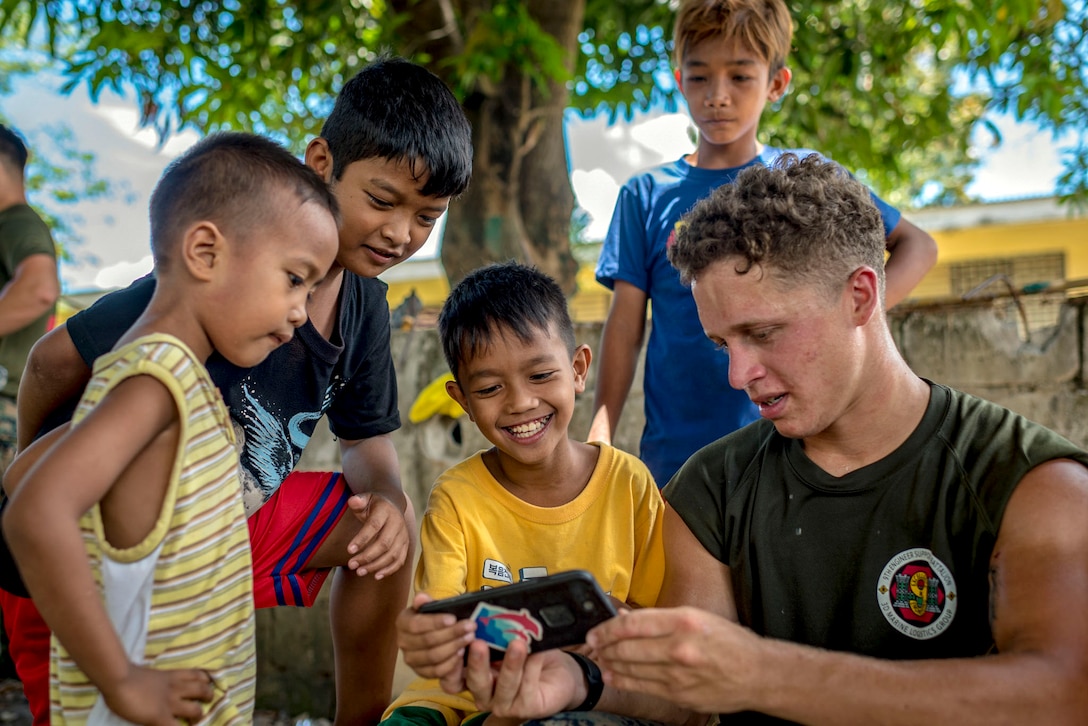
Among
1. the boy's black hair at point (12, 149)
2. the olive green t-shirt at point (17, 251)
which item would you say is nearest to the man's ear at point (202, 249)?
the olive green t-shirt at point (17, 251)

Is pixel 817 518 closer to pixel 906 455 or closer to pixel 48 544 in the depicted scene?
pixel 906 455

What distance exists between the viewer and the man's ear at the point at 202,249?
6.12 feet

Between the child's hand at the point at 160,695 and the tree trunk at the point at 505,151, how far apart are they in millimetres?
3747

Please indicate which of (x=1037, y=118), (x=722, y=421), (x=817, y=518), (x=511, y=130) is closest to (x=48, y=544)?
(x=817, y=518)

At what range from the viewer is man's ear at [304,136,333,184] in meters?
2.60

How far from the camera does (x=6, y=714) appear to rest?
4543mm

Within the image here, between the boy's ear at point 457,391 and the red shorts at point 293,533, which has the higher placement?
the boy's ear at point 457,391

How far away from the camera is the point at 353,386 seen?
9.20 ft

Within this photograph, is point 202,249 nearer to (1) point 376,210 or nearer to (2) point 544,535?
(1) point 376,210

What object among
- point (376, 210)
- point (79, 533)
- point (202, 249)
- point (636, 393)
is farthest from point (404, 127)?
point (636, 393)

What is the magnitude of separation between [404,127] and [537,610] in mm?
1384

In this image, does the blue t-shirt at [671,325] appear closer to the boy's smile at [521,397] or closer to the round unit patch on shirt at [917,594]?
the boy's smile at [521,397]

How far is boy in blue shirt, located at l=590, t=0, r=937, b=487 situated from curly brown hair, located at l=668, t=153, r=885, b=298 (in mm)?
967

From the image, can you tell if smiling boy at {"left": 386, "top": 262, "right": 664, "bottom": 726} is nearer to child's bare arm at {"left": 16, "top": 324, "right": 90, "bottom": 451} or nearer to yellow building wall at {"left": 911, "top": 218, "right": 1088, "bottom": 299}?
child's bare arm at {"left": 16, "top": 324, "right": 90, "bottom": 451}
